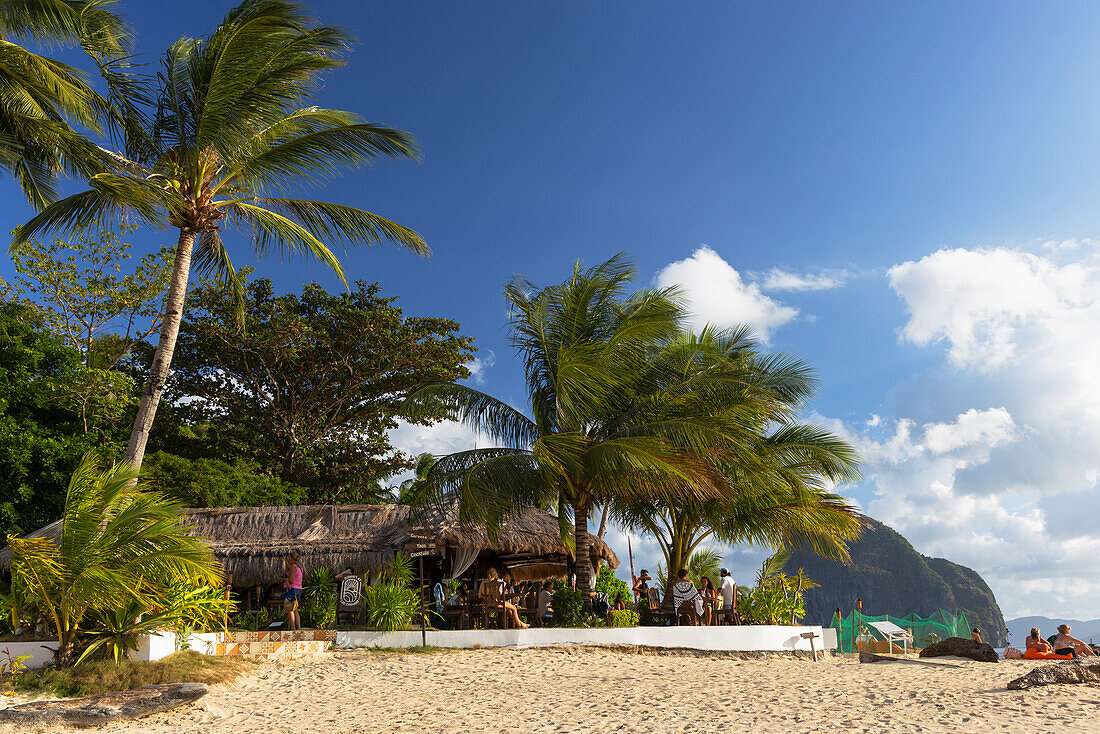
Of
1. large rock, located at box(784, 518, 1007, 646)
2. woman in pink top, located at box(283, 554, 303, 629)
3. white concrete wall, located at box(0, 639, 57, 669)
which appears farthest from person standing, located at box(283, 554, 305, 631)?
large rock, located at box(784, 518, 1007, 646)

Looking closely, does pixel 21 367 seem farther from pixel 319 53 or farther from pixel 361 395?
pixel 319 53

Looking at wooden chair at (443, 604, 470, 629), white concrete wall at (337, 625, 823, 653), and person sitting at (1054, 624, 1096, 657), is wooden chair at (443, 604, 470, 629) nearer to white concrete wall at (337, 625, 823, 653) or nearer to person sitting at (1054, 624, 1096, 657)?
white concrete wall at (337, 625, 823, 653)

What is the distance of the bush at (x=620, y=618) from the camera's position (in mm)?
13134

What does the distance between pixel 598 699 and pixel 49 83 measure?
446 inches

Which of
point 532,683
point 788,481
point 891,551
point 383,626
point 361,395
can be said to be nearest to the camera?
point 532,683

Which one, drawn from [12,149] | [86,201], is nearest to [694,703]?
[86,201]

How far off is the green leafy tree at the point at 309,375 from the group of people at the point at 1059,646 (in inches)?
570

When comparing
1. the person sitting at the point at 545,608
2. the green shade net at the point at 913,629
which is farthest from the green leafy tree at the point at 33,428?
the green shade net at the point at 913,629

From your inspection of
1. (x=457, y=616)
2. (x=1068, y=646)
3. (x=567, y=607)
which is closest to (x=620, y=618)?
(x=567, y=607)

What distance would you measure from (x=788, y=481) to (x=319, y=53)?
1093 centimetres

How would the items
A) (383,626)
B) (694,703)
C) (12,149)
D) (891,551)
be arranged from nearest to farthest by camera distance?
(694,703)
(383,626)
(12,149)
(891,551)

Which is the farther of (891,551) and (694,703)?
(891,551)

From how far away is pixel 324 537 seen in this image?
14.5 m

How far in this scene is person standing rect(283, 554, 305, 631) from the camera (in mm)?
12023
